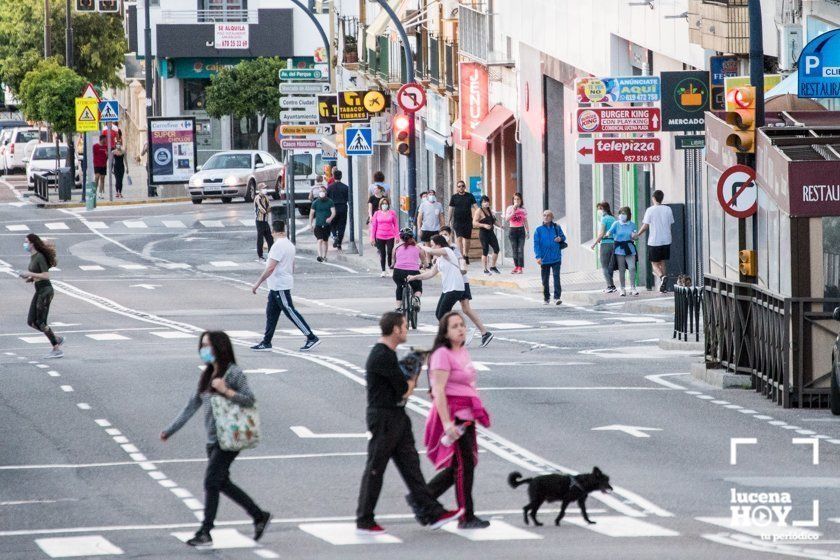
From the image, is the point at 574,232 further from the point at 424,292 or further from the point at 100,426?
the point at 100,426

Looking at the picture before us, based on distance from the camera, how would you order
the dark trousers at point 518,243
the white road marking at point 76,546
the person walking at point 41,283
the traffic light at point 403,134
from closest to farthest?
the white road marking at point 76,546
the person walking at point 41,283
the dark trousers at point 518,243
the traffic light at point 403,134

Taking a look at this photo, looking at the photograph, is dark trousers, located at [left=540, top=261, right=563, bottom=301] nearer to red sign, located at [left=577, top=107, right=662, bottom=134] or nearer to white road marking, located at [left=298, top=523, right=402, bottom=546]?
red sign, located at [left=577, top=107, right=662, bottom=134]

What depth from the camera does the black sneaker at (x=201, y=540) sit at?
12336 millimetres

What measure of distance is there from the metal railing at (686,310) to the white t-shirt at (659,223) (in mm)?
6816

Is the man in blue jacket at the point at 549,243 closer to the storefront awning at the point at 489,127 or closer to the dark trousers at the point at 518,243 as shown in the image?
the dark trousers at the point at 518,243

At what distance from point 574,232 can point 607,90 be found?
11.0 meters

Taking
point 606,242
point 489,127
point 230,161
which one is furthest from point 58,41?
point 606,242

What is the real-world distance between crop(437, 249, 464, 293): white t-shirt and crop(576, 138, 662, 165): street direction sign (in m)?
6.40

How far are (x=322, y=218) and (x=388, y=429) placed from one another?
31.9m

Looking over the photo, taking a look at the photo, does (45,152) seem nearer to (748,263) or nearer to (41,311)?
(41,311)

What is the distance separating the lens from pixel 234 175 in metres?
60.8

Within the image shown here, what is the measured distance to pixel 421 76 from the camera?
186 feet

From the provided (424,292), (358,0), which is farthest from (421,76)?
(424,292)

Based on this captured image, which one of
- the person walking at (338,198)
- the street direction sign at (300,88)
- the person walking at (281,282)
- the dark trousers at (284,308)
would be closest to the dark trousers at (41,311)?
the person walking at (281,282)
